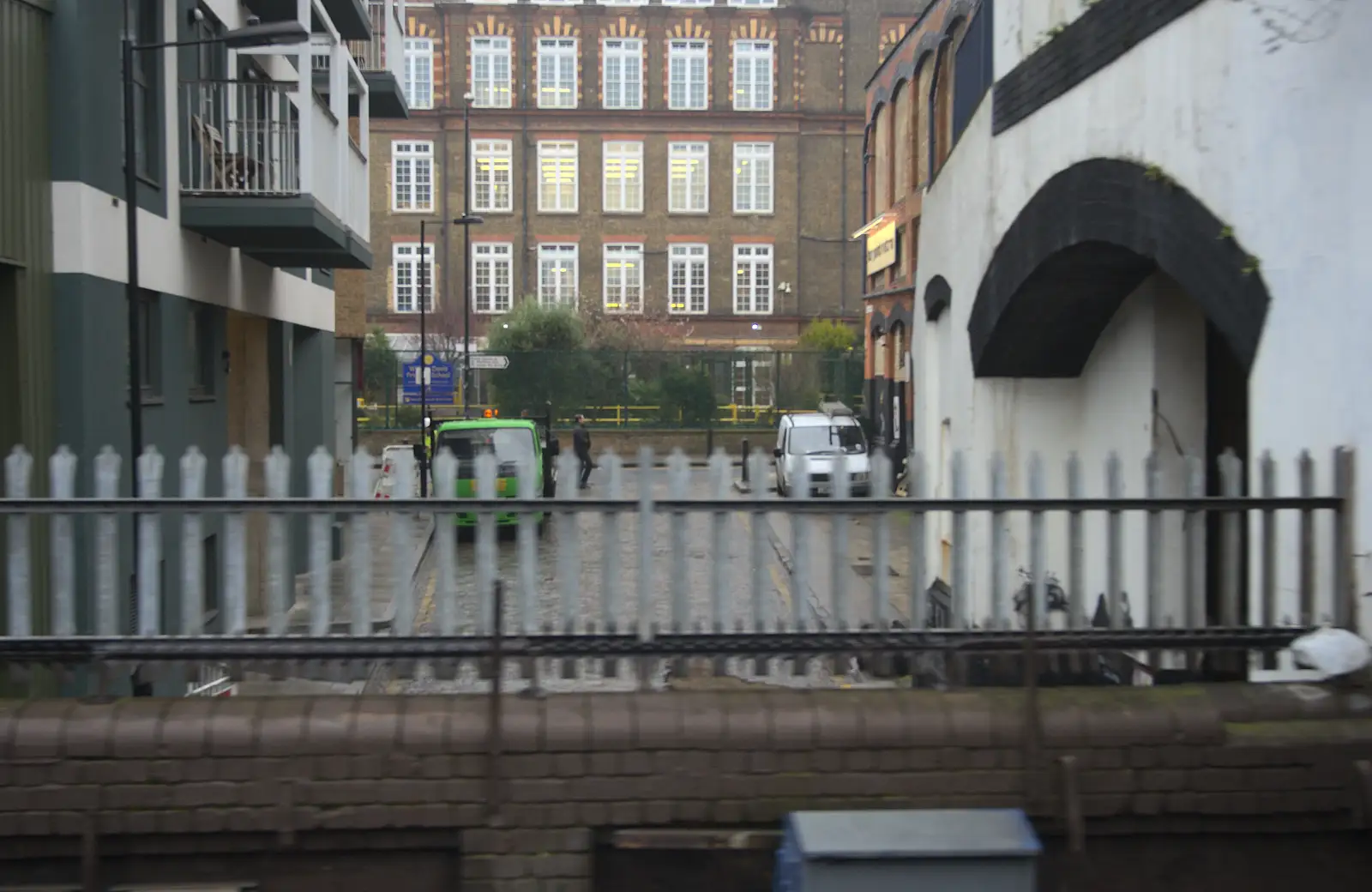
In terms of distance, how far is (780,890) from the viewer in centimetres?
395

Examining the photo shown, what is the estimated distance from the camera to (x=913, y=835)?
383 cm

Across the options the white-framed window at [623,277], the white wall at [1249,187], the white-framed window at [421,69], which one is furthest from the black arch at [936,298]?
the white-framed window at [421,69]

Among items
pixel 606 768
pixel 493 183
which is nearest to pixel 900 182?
pixel 606 768

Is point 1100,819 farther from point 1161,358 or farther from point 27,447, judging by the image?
point 27,447

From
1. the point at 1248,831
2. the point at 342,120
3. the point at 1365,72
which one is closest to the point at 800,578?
the point at 1248,831

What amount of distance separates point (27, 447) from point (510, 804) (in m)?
7.03

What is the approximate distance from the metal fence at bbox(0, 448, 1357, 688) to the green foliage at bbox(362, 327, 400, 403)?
38.3 meters

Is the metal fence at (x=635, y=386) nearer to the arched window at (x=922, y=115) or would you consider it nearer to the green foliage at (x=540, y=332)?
the green foliage at (x=540, y=332)

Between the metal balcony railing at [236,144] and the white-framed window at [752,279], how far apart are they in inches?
1526

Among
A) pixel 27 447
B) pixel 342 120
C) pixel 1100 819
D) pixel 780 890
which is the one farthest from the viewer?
pixel 342 120

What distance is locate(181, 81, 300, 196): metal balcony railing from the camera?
12938 mm

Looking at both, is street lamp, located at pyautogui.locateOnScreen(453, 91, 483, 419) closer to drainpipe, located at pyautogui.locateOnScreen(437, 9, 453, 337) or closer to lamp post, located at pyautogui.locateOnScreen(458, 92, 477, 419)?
lamp post, located at pyautogui.locateOnScreen(458, 92, 477, 419)

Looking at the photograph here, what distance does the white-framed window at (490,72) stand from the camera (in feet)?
168

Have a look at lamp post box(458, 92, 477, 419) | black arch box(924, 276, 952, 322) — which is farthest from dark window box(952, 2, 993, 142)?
lamp post box(458, 92, 477, 419)
